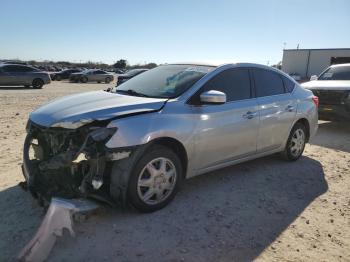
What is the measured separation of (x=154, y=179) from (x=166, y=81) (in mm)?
1463

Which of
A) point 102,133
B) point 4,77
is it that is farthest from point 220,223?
point 4,77

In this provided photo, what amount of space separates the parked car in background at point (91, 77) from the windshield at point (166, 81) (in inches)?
1319

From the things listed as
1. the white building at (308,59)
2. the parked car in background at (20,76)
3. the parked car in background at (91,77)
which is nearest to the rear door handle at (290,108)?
the parked car in background at (20,76)

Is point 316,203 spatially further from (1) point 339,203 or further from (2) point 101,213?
(2) point 101,213

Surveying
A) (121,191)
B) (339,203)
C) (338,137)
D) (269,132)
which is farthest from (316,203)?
(338,137)

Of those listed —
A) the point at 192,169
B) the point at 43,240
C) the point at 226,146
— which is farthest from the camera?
the point at 226,146

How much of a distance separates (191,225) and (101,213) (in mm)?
994

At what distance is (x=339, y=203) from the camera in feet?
16.3

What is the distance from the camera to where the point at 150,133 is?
407cm

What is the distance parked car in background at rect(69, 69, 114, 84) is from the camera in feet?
124

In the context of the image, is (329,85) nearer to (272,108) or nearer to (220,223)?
(272,108)

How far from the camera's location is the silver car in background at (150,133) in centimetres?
391

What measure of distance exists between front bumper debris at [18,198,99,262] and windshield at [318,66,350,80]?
9.00m

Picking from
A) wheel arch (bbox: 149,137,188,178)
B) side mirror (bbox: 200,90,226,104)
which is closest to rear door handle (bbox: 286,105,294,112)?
side mirror (bbox: 200,90,226,104)
